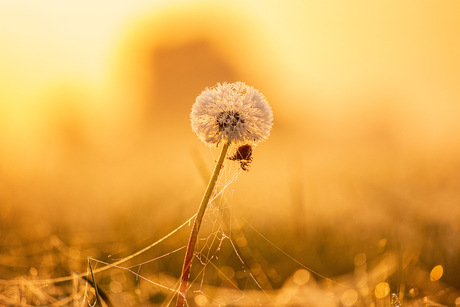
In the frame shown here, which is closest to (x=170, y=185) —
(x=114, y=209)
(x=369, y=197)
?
(x=114, y=209)

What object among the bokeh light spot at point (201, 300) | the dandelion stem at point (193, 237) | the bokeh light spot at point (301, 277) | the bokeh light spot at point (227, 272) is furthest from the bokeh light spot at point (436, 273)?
the dandelion stem at point (193, 237)

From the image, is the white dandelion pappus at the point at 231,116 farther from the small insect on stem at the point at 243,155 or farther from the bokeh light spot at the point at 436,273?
the bokeh light spot at the point at 436,273

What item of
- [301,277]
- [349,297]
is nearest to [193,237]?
[349,297]

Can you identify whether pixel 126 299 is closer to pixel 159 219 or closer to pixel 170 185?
pixel 159 219

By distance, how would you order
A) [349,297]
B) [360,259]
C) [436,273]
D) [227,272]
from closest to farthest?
[349,297] < [436,273] < [227,272] < [360,259]

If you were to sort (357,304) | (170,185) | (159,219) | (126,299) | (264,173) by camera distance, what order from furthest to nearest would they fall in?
(264,173), (170,185), (159,219), (126,299), (357,304)

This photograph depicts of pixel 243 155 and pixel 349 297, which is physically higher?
pixel 243 155

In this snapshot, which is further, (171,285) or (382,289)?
(171,285)

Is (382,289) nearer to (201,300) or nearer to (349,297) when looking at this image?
(349,297)
